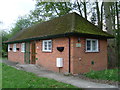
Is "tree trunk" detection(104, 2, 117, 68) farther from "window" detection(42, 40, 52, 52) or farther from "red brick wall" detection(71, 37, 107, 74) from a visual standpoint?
"window" detection(42, 40, 52, 52)

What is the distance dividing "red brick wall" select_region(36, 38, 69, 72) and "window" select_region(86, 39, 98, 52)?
5.81 ft

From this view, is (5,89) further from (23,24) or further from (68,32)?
(23,24)

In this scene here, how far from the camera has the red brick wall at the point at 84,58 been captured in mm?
9375

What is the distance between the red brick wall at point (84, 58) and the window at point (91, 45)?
31cm

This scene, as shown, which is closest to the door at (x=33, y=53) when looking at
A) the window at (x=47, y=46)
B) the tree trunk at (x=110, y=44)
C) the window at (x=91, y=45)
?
the window at (x=47, y=46)

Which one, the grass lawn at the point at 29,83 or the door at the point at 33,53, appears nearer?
the grass lawn at the point at 29,83

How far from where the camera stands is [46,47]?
11.8m

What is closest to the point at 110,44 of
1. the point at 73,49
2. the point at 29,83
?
the point at 73,49

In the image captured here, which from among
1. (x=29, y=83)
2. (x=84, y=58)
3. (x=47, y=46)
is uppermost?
(x=47, y=46)

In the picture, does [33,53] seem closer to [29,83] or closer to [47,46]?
[47,46]

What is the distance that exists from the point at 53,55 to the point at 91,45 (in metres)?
3.10

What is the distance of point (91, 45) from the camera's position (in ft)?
34.7

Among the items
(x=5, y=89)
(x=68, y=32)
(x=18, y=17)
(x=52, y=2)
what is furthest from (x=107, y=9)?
(x=18, y=17)

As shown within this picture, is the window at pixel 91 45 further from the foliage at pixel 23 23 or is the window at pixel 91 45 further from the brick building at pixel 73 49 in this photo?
the foliage at pixel 23 23
